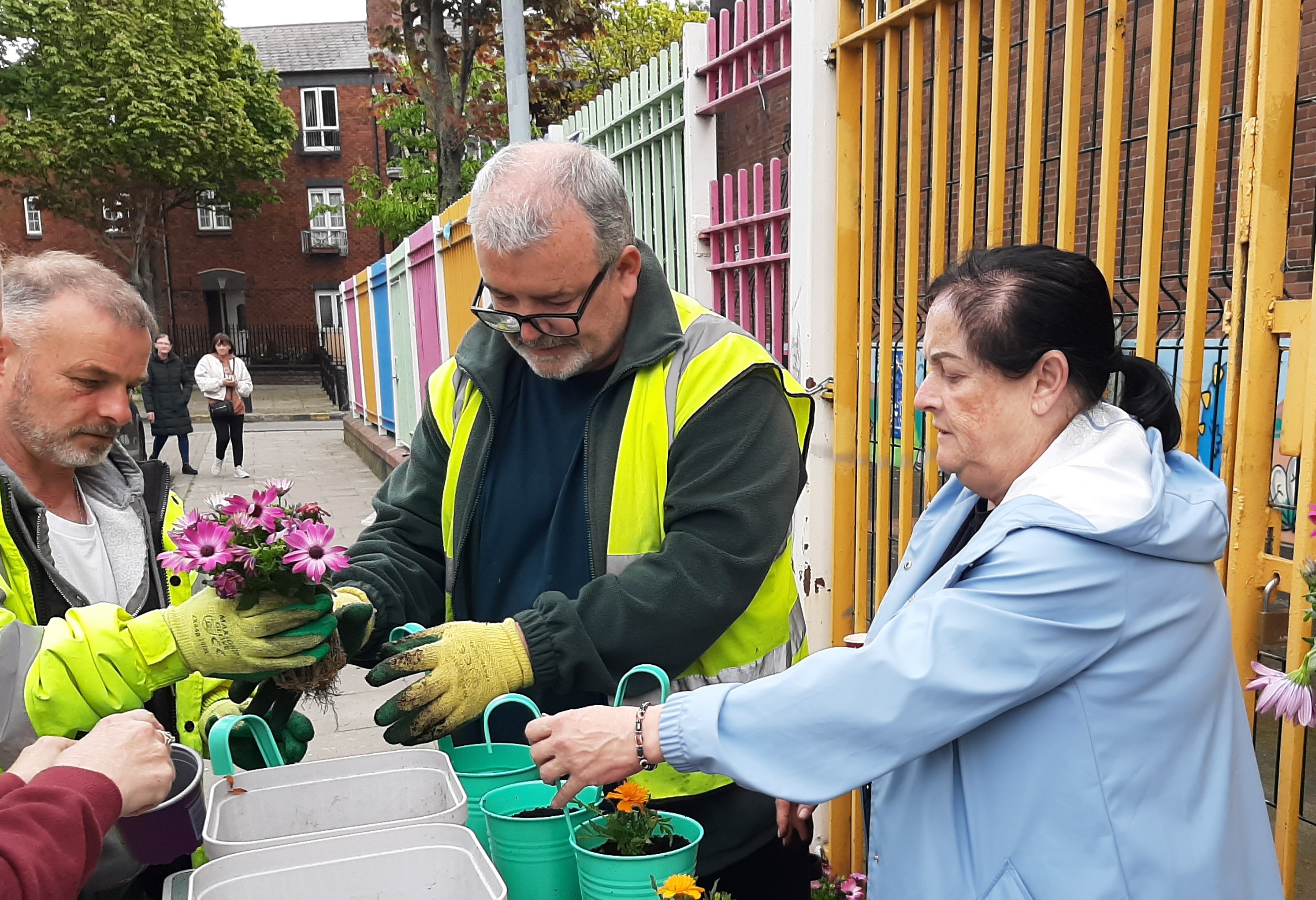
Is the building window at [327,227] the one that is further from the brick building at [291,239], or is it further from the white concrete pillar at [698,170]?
the white concrete pillar at [698,170]

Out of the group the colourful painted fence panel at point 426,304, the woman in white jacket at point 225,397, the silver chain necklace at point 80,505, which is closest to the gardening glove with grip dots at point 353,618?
the silver chain necklace at point 80,505

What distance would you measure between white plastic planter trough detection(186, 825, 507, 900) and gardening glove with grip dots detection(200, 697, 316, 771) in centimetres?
45

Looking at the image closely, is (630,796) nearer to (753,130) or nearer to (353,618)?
(353,618)

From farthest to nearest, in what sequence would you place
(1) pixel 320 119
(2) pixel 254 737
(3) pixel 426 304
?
1. (1) pixel 320 119
2. (3) pixel 426 304
3. (2) pixel 254 737

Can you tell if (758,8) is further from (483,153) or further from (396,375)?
(483,153)

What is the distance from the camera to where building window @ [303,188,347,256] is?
107ft

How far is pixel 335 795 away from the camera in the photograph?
5.50 feet

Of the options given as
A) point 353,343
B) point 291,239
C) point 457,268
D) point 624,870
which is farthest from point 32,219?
point 624,870

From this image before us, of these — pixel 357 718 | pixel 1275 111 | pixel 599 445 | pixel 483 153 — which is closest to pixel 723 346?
pixel 599 445

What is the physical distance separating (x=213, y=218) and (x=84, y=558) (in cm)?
3342

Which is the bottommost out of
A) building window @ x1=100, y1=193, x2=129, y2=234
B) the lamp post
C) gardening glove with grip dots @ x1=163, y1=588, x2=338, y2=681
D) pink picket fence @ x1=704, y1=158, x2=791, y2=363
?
gardening glove with grip dots @ x1=163, y1=588, x2=338, y2=681

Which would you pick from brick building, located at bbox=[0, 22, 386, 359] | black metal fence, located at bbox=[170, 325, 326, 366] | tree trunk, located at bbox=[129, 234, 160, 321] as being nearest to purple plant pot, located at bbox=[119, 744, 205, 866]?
tree trunk, located at bbox=[129, 234, 160, 321]

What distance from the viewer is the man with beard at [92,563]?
1.62 metres

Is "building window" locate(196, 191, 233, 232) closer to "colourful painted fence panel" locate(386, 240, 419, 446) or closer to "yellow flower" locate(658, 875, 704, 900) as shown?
"colourful painted fence panel" locate(386, 240, 419, 446)
